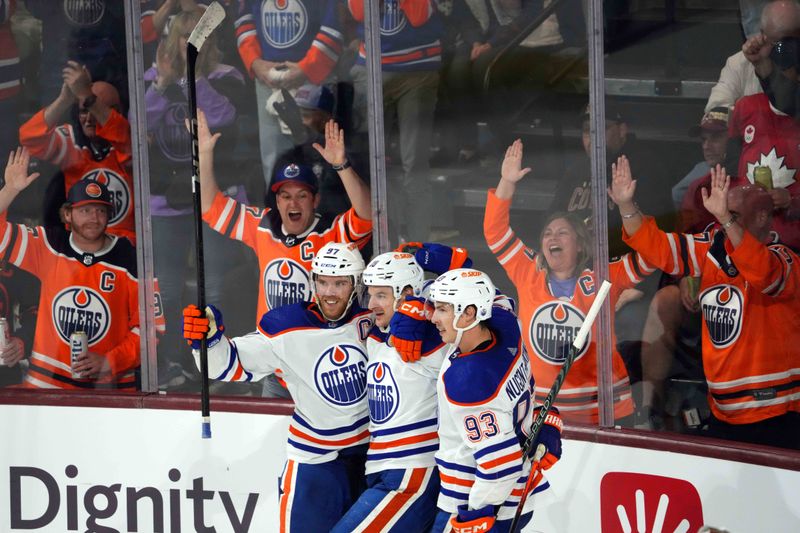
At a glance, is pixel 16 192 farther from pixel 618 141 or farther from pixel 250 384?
pixel 618 141

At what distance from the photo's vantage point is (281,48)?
484 cm

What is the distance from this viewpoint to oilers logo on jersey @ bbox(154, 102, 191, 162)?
5.00 metres

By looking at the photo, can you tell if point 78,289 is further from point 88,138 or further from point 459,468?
point 459,468

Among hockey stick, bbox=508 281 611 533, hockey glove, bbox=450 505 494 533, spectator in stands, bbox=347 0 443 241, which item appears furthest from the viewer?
spectator in stands, bbox=347 0 443 241

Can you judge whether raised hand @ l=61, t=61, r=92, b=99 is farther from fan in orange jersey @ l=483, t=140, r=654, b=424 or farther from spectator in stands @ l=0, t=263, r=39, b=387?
fan in orange jersey @ l=483, t=140, r=654, b=424

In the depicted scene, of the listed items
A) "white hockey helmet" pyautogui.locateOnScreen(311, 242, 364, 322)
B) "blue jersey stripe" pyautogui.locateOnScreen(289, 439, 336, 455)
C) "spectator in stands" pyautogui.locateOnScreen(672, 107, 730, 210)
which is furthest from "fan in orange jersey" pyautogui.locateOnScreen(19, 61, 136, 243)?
"spectator in stands" pyautogui.locateOnScreen(672, 107, 730, 210)

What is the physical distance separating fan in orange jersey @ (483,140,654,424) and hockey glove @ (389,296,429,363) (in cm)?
81

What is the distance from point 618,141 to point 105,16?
7.18 ft

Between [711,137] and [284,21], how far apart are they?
68.5 inches

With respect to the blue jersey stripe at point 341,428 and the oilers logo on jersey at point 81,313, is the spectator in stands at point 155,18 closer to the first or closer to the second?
the oilers logo on jersey at point 81,313

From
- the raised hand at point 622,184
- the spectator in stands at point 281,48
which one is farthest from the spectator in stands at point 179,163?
the raised hand at point 622,184

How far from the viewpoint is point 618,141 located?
4.29m

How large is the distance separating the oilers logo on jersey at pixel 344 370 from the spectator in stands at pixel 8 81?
1847 mm

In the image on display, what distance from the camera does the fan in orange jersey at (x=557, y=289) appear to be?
442 cm
